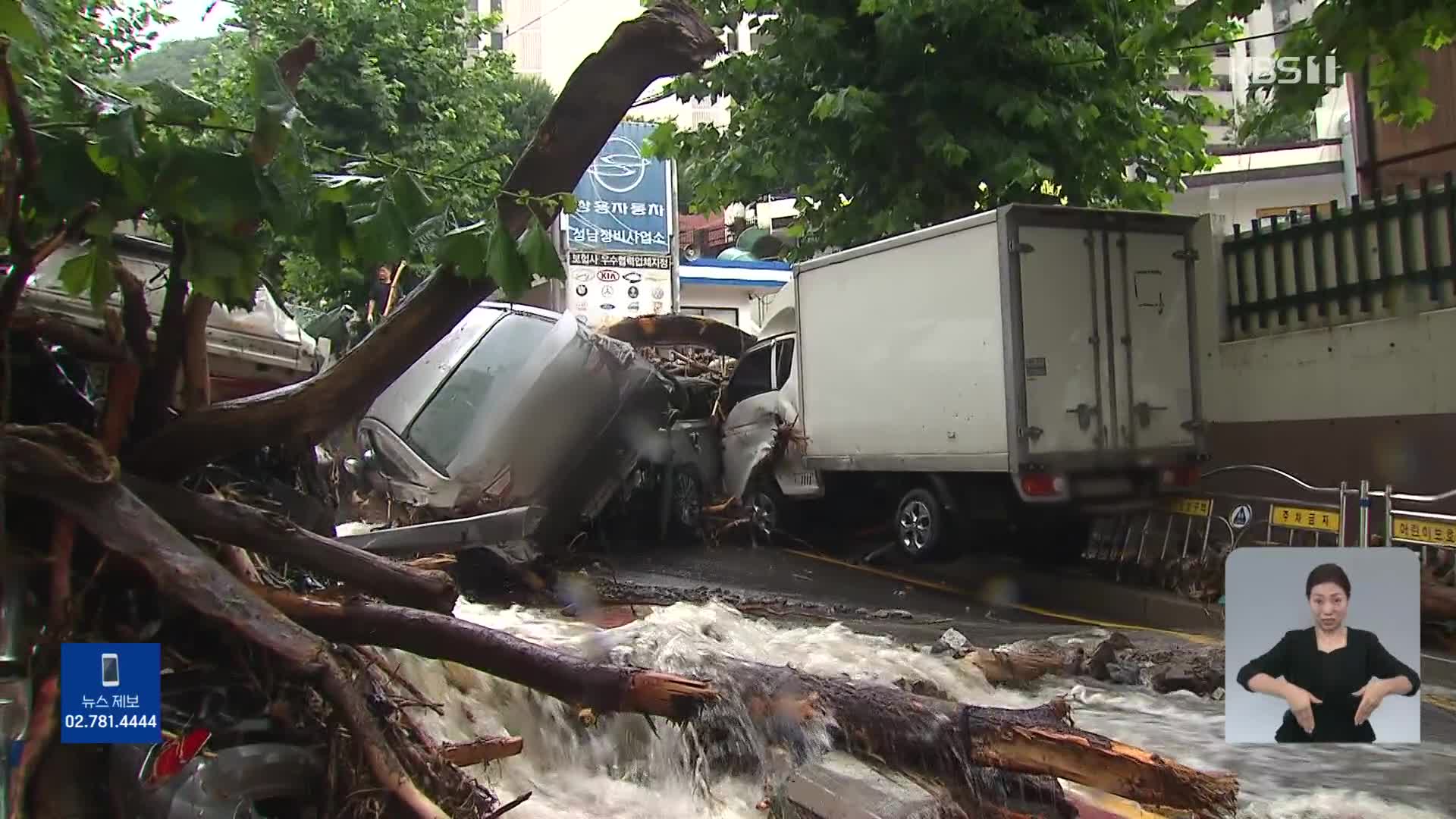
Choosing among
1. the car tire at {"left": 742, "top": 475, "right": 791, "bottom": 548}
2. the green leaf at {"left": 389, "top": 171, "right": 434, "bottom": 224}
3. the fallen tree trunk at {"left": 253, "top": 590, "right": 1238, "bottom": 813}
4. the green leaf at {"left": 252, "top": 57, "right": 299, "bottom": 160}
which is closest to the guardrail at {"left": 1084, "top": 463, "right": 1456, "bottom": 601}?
the fallen tree trunk at {"left": 253, "top": 590, "right": 1238, "bottom": 813}

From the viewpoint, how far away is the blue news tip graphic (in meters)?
2.61

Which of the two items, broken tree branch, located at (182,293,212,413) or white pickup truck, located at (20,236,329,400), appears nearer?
broken tree branch, located at (182,293,212,413)

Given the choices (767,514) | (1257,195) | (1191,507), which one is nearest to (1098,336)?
(1191,507)

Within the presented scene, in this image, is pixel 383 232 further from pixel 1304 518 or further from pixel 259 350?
pixel 1304 518

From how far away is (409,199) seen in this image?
291 cm

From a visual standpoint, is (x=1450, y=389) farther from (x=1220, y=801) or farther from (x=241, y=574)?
(x=241, y=574)

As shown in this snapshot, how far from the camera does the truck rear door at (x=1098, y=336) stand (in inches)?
340

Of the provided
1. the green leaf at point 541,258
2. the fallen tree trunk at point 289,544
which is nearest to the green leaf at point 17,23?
the green leaf at point 541,258

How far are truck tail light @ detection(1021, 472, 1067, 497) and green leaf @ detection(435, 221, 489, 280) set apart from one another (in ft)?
21.0

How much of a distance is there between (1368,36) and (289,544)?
5.52 meters

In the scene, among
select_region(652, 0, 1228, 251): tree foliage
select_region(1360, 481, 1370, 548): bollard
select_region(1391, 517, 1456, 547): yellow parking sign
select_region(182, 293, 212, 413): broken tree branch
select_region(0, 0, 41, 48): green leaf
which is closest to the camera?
select_region(0, 0, 41, 48): green leaf

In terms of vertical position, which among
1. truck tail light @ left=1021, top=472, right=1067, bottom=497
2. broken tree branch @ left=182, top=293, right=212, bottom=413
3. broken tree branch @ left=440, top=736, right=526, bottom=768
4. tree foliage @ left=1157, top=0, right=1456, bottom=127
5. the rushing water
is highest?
tree foliage @ left=1157, top=0, right=1456, bottom=127

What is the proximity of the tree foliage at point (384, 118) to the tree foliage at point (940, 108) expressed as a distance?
1827 mm

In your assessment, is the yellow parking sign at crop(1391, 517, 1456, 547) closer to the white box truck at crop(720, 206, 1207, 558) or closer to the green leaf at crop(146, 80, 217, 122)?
the white box truck at crop(720, 206, 1207, 558)
